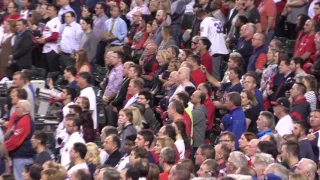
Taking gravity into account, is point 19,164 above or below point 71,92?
below

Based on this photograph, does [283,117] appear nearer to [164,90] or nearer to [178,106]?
[178,106]

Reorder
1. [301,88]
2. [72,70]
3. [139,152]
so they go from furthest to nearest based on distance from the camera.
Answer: [72,70], [301,88], [139,152]

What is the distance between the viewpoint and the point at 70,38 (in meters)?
20.6

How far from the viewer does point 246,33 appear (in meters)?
18.9

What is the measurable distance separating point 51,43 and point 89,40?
2.40 feet

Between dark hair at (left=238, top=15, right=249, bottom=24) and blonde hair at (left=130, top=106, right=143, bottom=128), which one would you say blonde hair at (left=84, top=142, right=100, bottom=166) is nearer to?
blonde hair at (left=130, top=106, right=143, bottom=128)

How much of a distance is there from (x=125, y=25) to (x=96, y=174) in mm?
8428

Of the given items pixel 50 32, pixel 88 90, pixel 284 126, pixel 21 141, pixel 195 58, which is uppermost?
pixel 195 58

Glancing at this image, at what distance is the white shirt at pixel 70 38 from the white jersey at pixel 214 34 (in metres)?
2.36

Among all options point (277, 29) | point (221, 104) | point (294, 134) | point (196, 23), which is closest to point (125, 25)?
point (196, 23)

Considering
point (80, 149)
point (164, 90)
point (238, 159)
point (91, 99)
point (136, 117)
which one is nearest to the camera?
point (238, 159)

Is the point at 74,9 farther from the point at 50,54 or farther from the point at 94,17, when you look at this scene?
the point at 50,54

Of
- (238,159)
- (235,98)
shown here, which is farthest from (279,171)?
(235,98)

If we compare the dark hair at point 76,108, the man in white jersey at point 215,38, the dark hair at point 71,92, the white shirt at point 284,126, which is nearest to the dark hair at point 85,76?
the dark hair at point 71,92
